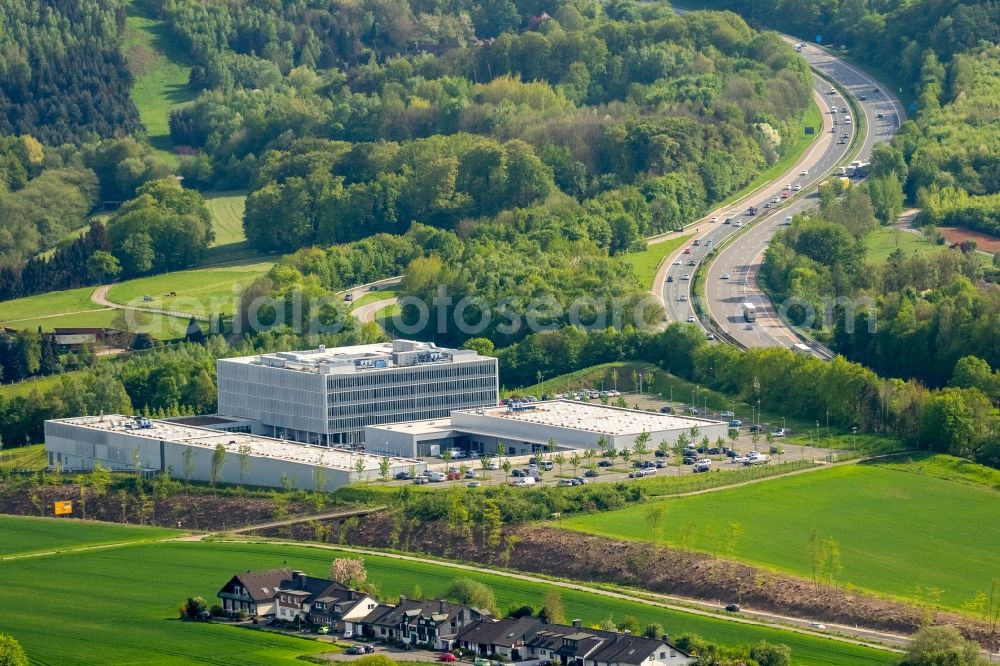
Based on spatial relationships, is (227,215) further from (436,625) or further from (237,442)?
(436,625)

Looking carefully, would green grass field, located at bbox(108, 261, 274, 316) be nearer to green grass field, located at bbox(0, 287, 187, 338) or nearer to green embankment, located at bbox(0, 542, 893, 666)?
green grass field, located at bbox(0, 287, 187, 338)

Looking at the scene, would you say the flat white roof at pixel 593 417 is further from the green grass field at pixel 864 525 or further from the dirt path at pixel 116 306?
the dirt path at pixel 116 306

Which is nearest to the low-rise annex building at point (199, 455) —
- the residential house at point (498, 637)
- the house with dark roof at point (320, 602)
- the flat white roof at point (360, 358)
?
the flat white roof at point (360, 358)

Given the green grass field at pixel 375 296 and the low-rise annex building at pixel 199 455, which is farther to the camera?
the green grass field at pixel 375 296

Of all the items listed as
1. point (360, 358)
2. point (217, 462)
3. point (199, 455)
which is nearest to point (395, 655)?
point (217, 462)

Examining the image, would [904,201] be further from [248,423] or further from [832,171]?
[248,423]

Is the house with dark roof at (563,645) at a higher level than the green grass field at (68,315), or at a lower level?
higher

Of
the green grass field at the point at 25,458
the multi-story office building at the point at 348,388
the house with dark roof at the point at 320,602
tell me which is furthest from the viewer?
the multi-story office building at the point at 348,388
